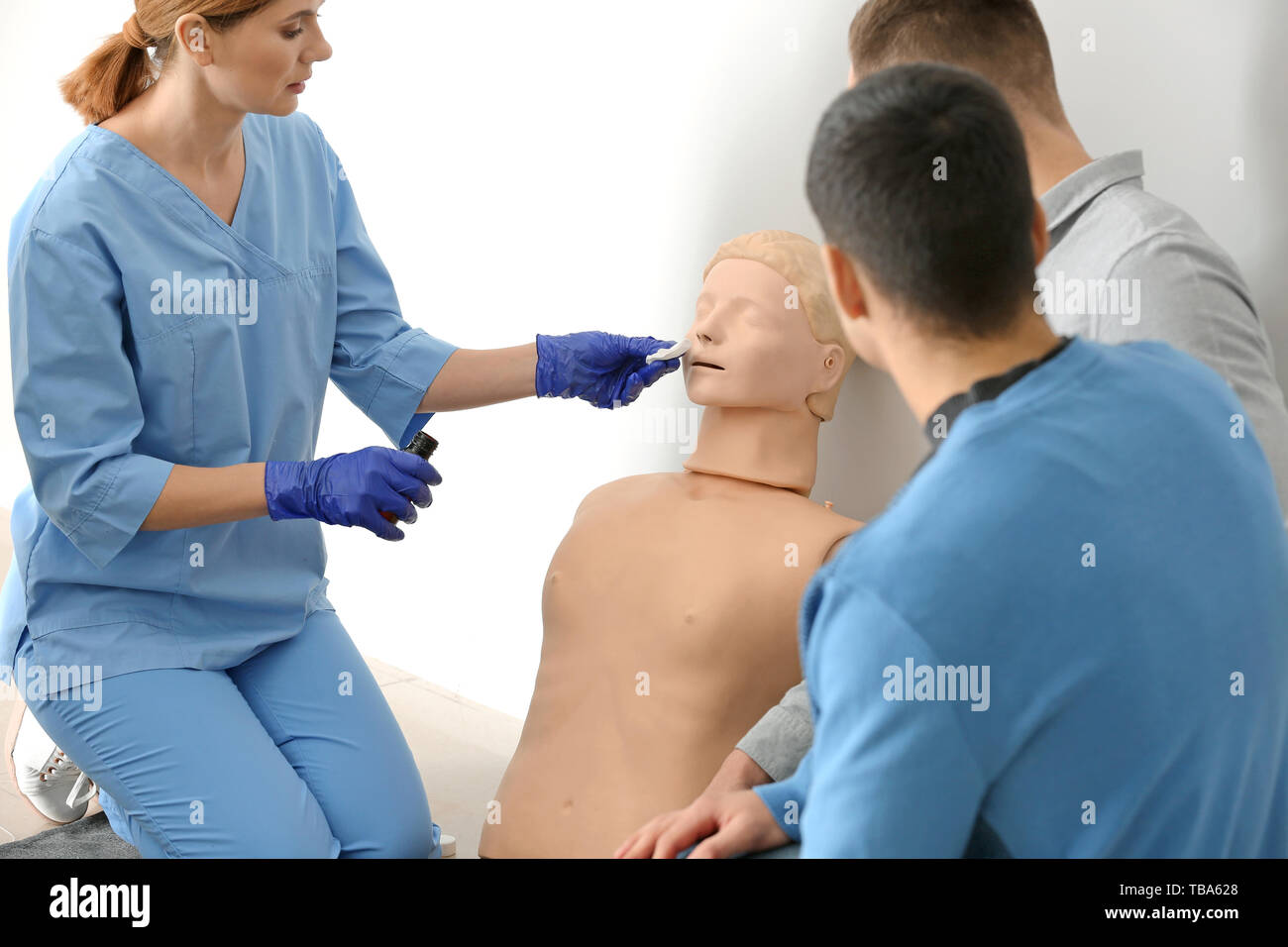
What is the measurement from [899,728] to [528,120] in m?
1.75

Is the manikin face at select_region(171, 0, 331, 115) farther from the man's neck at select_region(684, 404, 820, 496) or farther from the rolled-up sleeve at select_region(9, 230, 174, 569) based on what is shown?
the man's neck at select_region(684, 404, 820, 496)

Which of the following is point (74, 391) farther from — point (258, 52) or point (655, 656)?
point (655, 656)

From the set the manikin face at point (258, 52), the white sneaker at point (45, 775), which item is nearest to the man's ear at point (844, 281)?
the manikin face at point (258, 52)

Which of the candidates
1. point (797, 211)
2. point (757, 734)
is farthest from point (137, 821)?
point (797, 211)

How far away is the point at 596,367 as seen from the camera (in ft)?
6.24

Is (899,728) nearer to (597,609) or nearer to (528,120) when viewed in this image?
(597,609)

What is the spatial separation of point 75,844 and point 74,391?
0.89 metres

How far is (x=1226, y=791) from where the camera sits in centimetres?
84

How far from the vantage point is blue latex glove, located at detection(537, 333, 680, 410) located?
188cm

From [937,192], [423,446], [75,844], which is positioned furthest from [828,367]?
[75,844]

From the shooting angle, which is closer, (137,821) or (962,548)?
(962,548)

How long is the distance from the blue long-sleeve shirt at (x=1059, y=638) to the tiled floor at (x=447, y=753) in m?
1.39

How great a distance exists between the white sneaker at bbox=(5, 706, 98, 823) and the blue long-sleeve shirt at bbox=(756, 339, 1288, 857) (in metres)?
1.70
